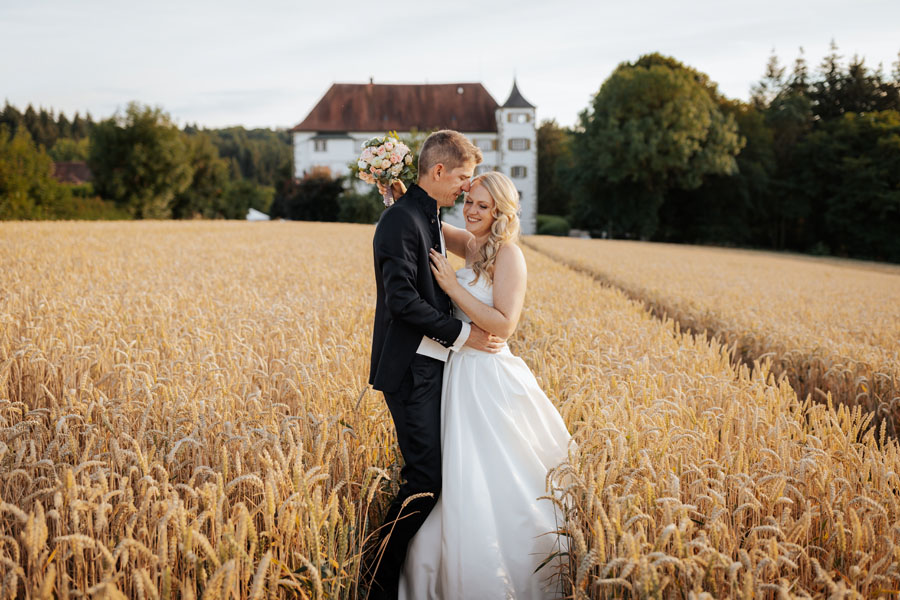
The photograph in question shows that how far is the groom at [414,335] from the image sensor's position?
3086 mm

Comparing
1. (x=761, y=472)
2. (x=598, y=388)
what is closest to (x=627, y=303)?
(x=598, y=388)

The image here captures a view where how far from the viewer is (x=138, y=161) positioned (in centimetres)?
5078

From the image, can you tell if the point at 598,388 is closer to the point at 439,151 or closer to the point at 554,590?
the point at 554,590

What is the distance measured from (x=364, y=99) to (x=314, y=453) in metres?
66.9

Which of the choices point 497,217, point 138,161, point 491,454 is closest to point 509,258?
point 497,217

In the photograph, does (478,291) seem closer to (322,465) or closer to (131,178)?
(322,465)

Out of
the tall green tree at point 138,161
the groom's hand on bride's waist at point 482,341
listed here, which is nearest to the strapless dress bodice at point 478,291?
the groom's hand on bride's waist at point 482,341

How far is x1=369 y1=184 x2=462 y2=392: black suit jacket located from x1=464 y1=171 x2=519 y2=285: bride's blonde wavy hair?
34 centimetres

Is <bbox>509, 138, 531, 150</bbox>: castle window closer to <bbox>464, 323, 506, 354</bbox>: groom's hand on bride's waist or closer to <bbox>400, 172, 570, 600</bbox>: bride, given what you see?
<bbox>400, 172, 570, 600</bbox>: bride

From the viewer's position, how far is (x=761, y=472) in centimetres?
345

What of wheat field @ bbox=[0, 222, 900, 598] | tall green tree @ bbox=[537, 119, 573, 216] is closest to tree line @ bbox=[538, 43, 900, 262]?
tall green tree @ bbox=[537, 119, 573, 216]

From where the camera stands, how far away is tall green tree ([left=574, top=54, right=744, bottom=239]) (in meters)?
45.3

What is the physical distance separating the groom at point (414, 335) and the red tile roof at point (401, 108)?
62.8m

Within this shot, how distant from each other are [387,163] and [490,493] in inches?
73.0
